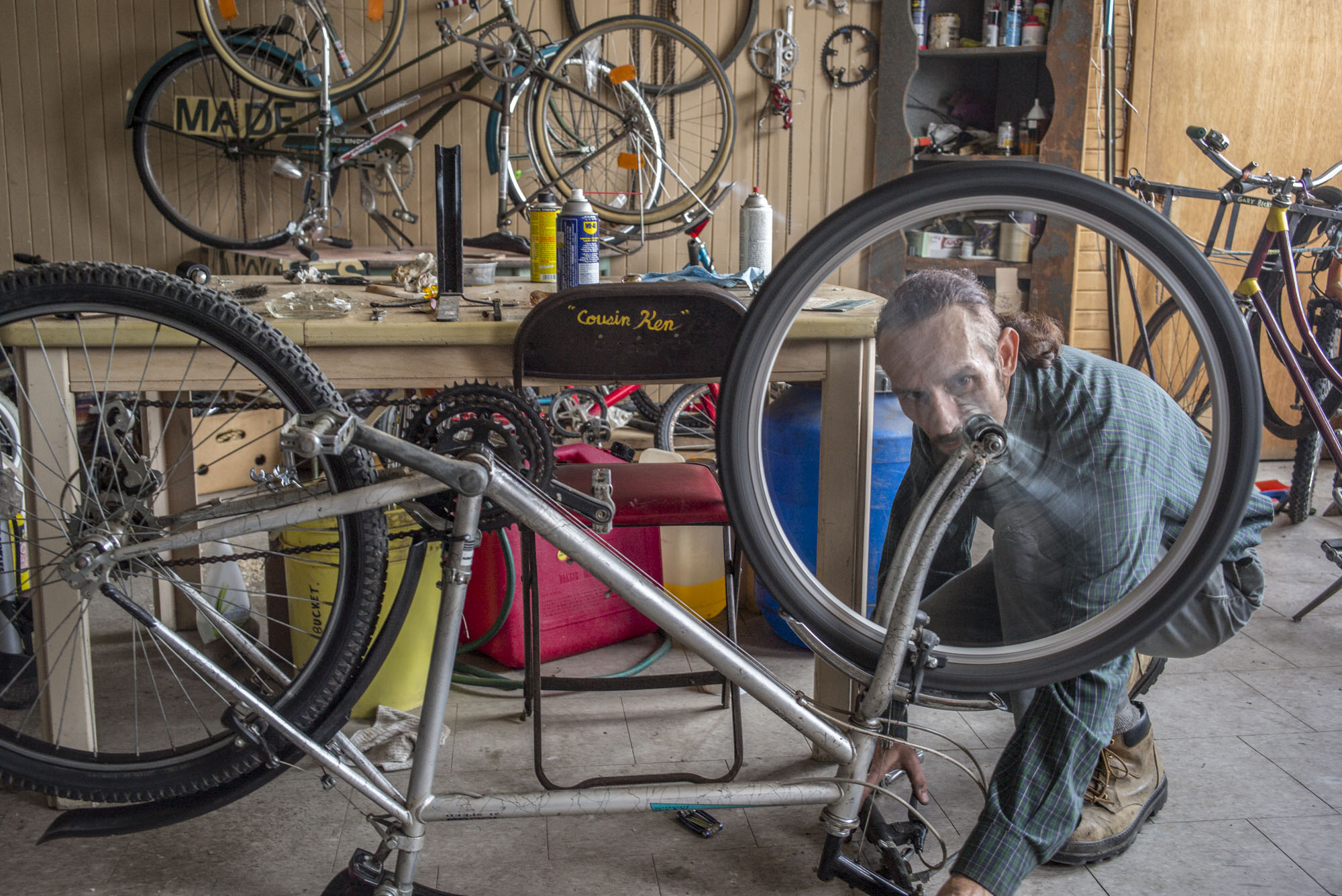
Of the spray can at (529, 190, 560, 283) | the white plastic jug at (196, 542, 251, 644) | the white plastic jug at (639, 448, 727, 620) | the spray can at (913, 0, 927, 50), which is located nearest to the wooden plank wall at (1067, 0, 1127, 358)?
the spray can at (913, 0, 927, 50)

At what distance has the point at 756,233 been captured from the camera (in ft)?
6.96

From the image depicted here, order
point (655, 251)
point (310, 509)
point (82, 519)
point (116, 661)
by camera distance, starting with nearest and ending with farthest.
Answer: point (310, 509) → point (82, 519) → point (116, 661) → point (655, 251)

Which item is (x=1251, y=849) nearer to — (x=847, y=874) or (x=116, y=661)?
(x=847, y=874)

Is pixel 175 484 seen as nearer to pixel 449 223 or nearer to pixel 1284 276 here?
pixel 449 223

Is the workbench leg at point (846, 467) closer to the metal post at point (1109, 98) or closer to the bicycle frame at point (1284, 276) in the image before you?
the bicycle frame at point (1284, 276)

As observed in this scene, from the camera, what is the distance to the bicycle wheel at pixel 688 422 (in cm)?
348

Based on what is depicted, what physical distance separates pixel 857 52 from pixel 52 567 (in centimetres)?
366

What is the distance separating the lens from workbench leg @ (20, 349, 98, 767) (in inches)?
61.7

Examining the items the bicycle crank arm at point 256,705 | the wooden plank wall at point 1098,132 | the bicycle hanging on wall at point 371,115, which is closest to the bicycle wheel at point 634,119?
the bicycle hanging on wall at point 371,115

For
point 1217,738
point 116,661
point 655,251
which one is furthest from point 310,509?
point 655,251

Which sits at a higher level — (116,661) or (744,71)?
(744,71)

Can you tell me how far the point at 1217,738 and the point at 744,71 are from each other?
322 cm

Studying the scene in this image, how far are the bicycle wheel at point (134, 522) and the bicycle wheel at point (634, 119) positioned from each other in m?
2.22

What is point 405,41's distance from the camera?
13.3ft
